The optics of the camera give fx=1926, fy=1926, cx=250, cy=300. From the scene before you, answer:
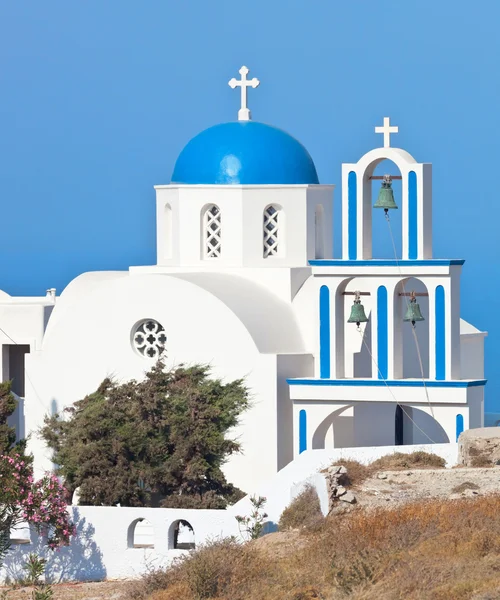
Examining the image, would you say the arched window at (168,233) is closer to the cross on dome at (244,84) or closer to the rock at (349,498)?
the cross on dome at (244,84)

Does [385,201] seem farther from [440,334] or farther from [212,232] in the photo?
[212,232]

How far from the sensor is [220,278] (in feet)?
92.7

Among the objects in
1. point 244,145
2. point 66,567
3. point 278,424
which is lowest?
point 66,567

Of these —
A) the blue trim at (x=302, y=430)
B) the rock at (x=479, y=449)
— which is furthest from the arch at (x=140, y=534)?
the rock at (x=479, y=449)

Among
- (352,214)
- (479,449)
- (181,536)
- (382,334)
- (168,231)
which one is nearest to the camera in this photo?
(479,449)

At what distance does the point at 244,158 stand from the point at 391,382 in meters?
4.73

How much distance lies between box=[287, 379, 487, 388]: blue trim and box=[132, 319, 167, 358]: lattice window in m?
2.20

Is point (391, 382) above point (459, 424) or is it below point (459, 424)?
above

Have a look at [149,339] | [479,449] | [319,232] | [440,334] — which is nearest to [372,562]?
[479,449]

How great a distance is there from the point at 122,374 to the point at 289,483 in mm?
4667

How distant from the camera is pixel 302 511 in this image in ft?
72.3

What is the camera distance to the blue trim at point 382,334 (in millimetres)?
26375

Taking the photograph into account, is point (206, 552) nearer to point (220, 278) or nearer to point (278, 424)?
point (278, 424)

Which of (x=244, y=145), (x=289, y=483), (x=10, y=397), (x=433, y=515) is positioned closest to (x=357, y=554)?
(x=433, y=515)
